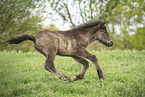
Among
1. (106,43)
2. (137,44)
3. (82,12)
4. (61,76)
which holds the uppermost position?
(82,12)

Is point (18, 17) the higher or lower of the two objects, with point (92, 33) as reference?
higher

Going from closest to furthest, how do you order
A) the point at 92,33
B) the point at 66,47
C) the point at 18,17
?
the point at 66,47
the point at 92,33
the point at 18,17

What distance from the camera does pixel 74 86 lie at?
4.67 metres

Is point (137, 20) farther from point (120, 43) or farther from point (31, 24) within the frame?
point (31, 24)

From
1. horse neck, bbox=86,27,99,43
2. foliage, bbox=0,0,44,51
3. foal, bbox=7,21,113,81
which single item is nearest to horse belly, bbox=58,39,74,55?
foal, bbox=7,21,113,81

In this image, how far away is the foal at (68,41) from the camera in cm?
484

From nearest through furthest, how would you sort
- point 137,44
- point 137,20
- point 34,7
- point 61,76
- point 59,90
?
point 59,90
point 61,76
point 34,7
point 137,20
point 137,44

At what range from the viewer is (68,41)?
17.0 feet

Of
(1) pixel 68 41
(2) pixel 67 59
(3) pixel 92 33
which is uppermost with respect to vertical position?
(3) pixel 92 33

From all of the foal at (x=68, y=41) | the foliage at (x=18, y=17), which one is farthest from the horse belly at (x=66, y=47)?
the foliage at (x=18, y=17)

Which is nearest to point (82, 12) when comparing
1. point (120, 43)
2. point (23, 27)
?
point (23, 27)

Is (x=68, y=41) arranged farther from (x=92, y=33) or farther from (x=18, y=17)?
(x=18, y=17)

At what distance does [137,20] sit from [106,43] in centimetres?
1725

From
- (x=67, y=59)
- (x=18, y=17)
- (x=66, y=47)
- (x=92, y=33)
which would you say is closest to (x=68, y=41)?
(x=66, y=47)
